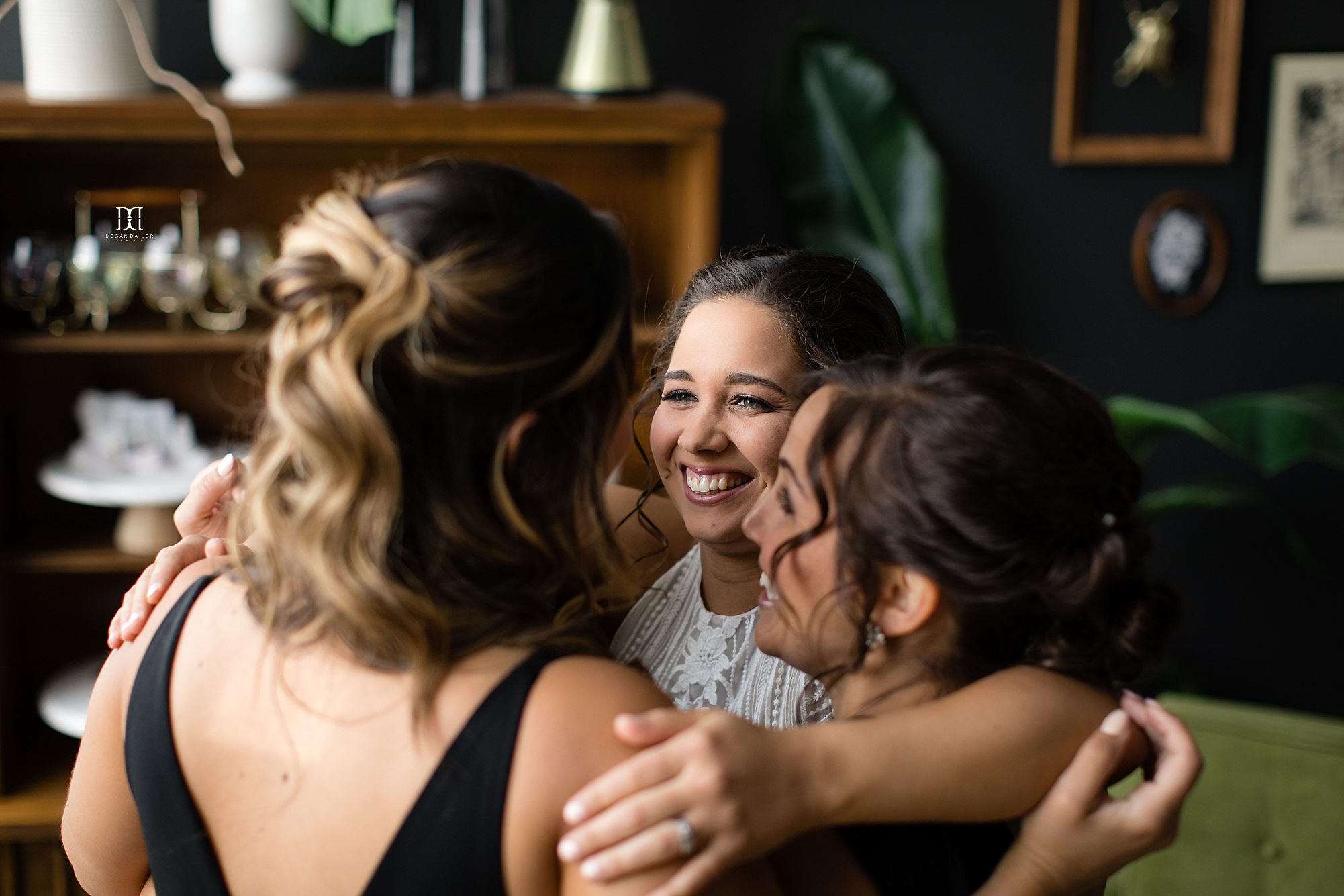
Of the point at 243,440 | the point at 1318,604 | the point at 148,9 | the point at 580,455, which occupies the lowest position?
the point at 1318,604

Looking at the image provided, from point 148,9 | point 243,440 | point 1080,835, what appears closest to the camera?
point 1080,835

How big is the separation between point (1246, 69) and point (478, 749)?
3.03 m

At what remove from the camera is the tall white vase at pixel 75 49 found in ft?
7.64

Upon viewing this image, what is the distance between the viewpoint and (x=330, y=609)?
88 cm

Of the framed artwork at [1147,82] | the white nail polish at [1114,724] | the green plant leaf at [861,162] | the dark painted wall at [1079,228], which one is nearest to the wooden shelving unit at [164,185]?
→ the dark painted wall at [1079,228]

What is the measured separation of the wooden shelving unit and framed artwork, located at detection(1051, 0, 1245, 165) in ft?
3.48

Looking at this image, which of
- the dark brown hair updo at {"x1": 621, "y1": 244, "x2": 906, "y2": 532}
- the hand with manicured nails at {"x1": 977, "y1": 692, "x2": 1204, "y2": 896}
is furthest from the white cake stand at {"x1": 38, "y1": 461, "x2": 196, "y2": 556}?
the hand with manicured nails at {"x1": 977, "y1": 692, "x2": 1204, "y2": 896}

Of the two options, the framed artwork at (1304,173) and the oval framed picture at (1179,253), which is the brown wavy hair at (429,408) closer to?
the oval framed picture at (1179,253)

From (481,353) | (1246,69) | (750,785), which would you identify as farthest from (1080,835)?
(1246,69)

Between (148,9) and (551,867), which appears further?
(148,9)

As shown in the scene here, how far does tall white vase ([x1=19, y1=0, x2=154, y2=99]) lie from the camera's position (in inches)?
91.7

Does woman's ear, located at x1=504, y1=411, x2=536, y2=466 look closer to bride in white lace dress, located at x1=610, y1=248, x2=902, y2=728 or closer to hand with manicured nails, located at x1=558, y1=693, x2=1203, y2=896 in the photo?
hand with manicured nails, located at x1=558, y1=693, x2=1203, y2=896

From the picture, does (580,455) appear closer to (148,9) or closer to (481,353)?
(481,353)

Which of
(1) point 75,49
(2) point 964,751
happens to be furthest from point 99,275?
(2) point 964,751
